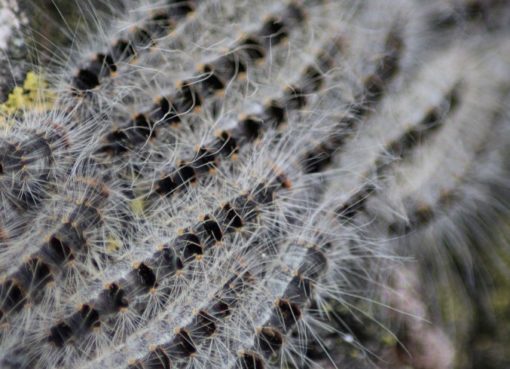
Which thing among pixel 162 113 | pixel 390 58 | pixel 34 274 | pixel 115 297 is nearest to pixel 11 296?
pixel 34 274

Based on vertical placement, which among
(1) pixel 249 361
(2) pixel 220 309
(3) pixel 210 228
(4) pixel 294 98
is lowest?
(1) pixel 249 361

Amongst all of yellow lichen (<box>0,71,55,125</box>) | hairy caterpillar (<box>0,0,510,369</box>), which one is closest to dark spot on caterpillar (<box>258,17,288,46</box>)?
hairy caterpillar (<box>0,0,510,369</box>)

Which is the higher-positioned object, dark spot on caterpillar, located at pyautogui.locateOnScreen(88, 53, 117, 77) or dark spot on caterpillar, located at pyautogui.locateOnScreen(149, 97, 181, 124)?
dark spot on caterpillar, located at pyautogui.locateOnScreen(88, 53, 117, 77)

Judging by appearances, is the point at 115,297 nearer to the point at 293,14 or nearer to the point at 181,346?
the point at 181,346

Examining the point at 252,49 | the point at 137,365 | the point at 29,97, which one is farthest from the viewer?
the point at 29,97

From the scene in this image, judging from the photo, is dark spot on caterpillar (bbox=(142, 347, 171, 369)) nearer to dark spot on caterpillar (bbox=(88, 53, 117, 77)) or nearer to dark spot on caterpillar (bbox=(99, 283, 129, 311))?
dark spot on caterpillar (bbox=(99, 283, 129, 311))

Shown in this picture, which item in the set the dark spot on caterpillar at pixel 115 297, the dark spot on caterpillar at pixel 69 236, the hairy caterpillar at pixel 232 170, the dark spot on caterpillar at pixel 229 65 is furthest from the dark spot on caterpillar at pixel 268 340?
the dark spot on caterpillar at pixel 229 65
